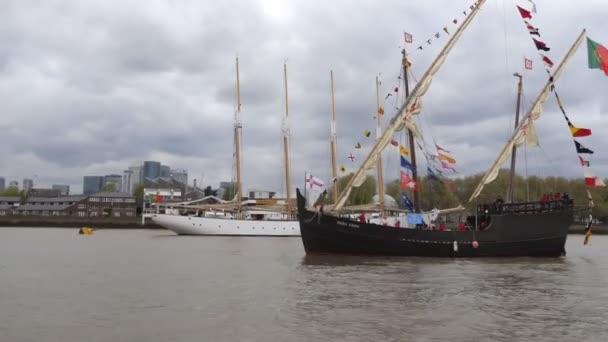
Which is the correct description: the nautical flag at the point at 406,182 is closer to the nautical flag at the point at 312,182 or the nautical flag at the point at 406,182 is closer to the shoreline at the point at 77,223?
the nautical flag at the point at 312,182

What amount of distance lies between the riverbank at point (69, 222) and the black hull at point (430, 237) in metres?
88.8

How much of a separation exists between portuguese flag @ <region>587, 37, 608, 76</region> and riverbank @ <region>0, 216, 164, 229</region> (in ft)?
324

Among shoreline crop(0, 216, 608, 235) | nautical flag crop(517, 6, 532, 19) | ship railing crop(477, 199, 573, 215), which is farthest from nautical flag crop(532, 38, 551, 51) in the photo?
shoreline crop(0, 216, 608, 235)

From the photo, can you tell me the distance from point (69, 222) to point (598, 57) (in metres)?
110

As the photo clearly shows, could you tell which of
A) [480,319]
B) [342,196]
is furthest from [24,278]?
[342,196]

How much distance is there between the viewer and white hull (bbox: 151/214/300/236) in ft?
259

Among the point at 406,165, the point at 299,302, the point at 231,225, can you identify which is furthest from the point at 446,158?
the point at 231,225

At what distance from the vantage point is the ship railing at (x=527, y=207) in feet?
124

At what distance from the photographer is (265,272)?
93.2ft

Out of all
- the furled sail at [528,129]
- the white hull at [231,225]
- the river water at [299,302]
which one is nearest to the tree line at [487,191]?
the white hull at [231,225]

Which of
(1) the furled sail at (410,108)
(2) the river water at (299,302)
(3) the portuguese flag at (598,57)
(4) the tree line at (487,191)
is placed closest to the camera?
(2) the river water at (299,302)

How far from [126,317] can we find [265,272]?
12.8 metres

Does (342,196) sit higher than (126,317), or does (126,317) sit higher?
(342,196)

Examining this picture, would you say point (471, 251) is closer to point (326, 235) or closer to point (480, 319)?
point (326, 235)
